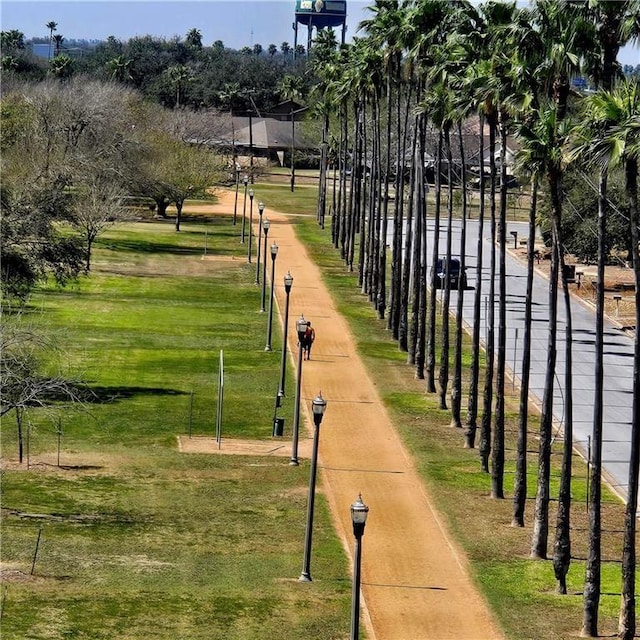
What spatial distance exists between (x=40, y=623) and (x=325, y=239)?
7813 centimetres

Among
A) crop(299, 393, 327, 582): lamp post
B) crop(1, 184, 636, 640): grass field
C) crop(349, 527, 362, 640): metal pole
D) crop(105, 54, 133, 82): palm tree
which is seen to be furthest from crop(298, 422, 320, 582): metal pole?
crop(105, 54, 133, 82): palm tree

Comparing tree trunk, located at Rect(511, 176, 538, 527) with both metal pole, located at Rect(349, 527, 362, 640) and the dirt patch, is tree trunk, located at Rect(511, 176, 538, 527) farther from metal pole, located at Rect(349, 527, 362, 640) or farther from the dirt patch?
metal pole, located at Rect(349, 527, 362, 640)

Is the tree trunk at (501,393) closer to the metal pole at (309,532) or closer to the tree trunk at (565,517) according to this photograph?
the tree trunk at (565,517)

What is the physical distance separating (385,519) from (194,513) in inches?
186

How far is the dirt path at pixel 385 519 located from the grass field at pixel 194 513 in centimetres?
56

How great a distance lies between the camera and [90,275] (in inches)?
3194

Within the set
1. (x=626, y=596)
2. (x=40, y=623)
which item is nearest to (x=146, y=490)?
(x=40, y=623)

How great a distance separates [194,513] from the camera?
124ft

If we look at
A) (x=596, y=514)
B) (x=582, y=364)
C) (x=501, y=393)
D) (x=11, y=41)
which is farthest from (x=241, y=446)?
(x=11, y=41)

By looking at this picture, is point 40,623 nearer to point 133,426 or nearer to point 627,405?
point 133,426

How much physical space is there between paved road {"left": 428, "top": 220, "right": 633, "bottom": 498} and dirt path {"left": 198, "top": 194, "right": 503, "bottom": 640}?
6.26 metres

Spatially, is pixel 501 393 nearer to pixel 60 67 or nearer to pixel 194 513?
pixel 194 513

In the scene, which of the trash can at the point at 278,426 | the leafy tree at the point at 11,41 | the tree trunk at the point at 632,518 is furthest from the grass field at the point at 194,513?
the leafy tree at the point at 11,41

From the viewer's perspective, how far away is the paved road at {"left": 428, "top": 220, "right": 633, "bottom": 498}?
48.8 metres
